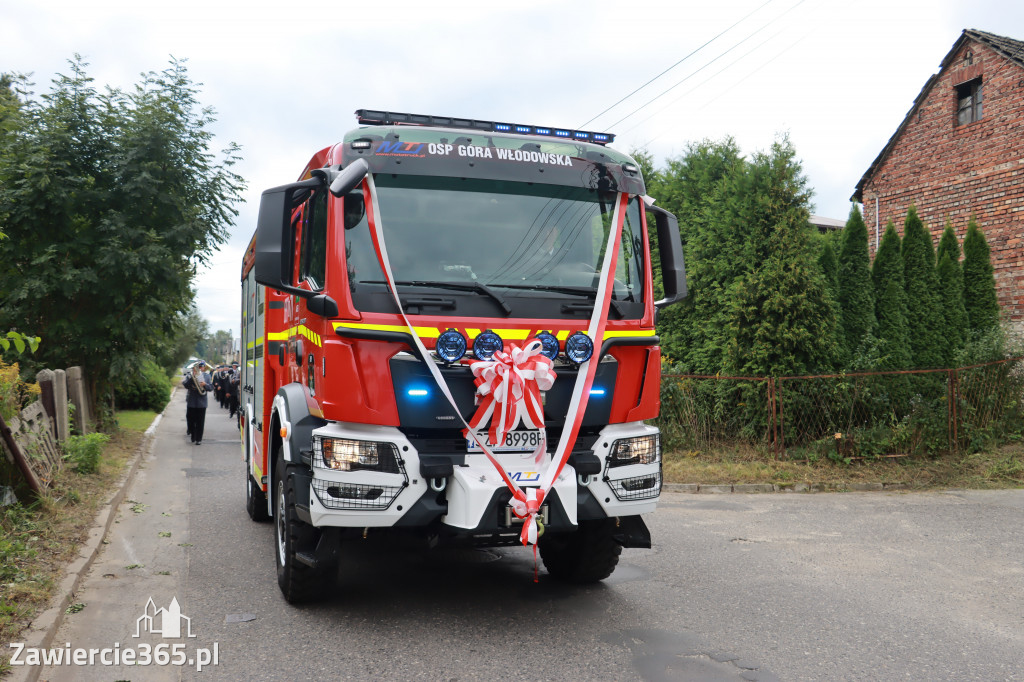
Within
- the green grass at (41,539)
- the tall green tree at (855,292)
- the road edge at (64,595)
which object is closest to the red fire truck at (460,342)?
the road edge at (64,595)

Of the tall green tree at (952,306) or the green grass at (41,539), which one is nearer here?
the green grass at (41,539)

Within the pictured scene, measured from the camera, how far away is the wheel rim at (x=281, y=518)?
5469mm

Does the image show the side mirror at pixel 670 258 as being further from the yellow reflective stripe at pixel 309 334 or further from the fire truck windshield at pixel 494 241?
the yellow reflective stripe at pixel 309 334

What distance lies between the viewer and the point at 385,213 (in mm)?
4793

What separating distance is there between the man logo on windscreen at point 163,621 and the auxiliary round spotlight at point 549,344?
2.72 meters

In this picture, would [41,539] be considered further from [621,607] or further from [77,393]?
[77,393]

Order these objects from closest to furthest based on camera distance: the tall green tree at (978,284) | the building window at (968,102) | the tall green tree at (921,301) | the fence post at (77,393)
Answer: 1. the tall green tree at (921,301)
2. the fence post at (77,393)
3. the tall green tree at (978,284)
4. the building window at (968,102)

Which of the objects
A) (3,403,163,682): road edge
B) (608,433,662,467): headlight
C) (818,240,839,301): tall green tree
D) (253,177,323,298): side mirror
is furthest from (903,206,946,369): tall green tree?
Result: (3,403,163,682): road edge

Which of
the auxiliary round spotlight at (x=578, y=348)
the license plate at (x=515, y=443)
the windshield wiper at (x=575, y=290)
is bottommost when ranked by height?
the license plate at (x=515, y=443)

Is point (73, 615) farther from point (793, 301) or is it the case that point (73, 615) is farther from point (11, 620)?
point (793, 301)

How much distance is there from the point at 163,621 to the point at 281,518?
947mm

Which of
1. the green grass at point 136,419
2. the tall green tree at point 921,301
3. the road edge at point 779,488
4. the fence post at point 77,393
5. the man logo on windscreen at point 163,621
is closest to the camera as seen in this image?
the man logo on windscreen at point 163,621

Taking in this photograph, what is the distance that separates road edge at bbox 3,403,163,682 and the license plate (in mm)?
2481

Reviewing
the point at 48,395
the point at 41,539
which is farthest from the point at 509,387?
the point at 48,395
